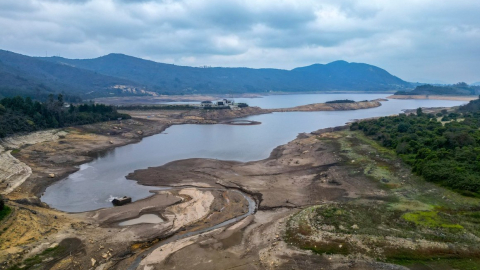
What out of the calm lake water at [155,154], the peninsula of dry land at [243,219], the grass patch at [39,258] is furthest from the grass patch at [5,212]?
the grass patch at [39,258]

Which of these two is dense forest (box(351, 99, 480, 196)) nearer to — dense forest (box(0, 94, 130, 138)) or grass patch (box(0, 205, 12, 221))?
grass patch (box(0, 205, 12, 221))

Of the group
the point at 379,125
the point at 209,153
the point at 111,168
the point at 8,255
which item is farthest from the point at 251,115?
the point at 8,255

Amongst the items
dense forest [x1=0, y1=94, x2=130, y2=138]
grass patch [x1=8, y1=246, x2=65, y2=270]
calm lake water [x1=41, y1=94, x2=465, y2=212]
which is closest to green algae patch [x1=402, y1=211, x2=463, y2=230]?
calm lake water [x1=41, y1=94, x2=465, y2=212]

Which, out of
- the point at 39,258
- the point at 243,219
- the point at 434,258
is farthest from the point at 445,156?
the point at 39,258

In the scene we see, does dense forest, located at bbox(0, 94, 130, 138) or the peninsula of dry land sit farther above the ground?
dense forest, located at bbox(0, 94, 130, 138)

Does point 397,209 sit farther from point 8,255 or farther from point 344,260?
point 8,255

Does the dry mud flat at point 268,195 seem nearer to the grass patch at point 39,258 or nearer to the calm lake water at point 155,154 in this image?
the calm lake water at point 155,154
